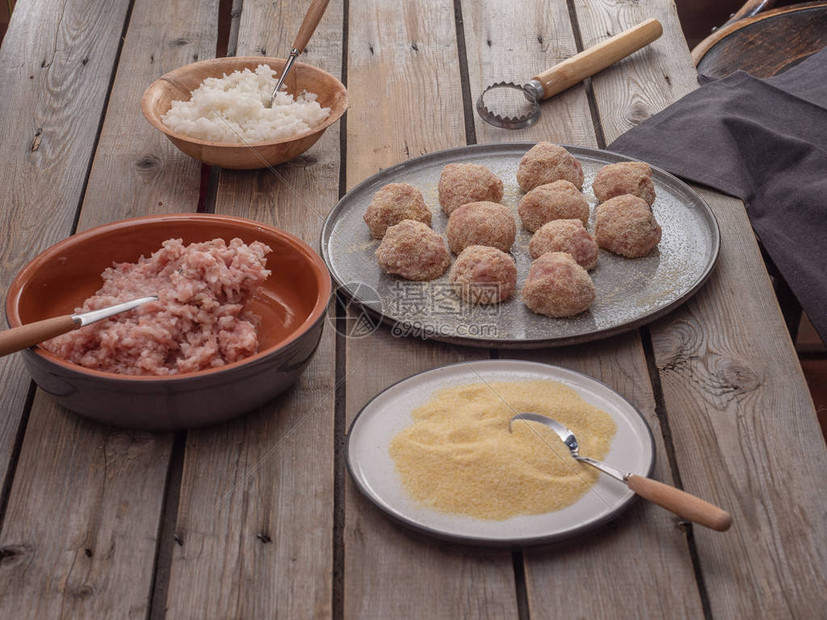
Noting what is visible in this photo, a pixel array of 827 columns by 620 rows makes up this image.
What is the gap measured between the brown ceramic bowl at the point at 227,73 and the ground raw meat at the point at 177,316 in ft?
1.37

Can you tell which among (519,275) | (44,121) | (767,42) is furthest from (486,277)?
(767,42)

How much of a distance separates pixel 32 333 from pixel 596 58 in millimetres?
1516

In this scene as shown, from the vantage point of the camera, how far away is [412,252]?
4.73 ft

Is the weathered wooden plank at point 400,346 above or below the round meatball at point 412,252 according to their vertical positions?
below

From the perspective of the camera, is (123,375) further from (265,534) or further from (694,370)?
(694,370)

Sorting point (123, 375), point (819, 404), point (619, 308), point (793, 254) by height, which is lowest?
point (819, 404)

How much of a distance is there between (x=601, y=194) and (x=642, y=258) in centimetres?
18

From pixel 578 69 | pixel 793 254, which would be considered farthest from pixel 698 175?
pixel 578 69

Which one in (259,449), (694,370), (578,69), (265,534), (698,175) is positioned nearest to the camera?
(265,534)

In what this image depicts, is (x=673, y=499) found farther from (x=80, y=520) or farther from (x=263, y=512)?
(x=80, y=520)

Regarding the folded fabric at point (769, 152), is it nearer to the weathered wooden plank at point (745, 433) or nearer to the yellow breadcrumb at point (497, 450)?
the weathered wooden plank at point (745, 433)

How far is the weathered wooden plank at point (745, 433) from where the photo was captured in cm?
102

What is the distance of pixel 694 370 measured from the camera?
133cm

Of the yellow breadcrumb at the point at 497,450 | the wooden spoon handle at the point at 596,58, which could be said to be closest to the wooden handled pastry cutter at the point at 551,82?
the wooden spoon handle at the point at 596,58
